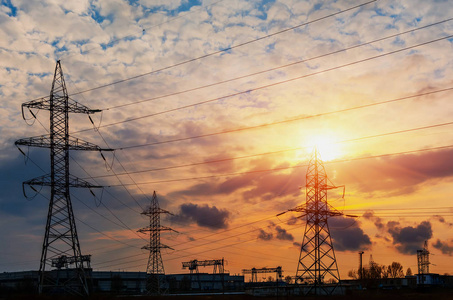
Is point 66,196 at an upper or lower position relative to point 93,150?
lower

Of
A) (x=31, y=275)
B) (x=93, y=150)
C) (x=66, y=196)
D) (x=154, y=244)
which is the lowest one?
(x=31, y=275)

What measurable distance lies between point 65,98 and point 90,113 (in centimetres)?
337

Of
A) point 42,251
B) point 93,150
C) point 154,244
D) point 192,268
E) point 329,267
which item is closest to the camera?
point 42,251

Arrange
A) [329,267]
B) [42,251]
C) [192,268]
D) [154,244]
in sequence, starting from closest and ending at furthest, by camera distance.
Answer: [42,251] < [329,267] < [154,244] < [192,268]

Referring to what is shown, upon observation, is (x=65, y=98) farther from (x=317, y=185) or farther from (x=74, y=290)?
(x=317, y=185)

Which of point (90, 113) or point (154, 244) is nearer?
point (90, 113)

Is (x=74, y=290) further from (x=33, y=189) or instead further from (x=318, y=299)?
(x=318, y=299)

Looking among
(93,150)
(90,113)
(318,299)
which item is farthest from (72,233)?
(318,299)

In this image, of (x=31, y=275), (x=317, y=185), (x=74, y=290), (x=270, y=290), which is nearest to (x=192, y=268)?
(x=31, y=275)

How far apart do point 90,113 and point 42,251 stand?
17.1 meters

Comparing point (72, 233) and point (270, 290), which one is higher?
point (72, 233)

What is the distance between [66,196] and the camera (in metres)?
52.9

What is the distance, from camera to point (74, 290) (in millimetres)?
52469

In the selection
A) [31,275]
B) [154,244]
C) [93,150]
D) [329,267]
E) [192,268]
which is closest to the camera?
[93,150]
